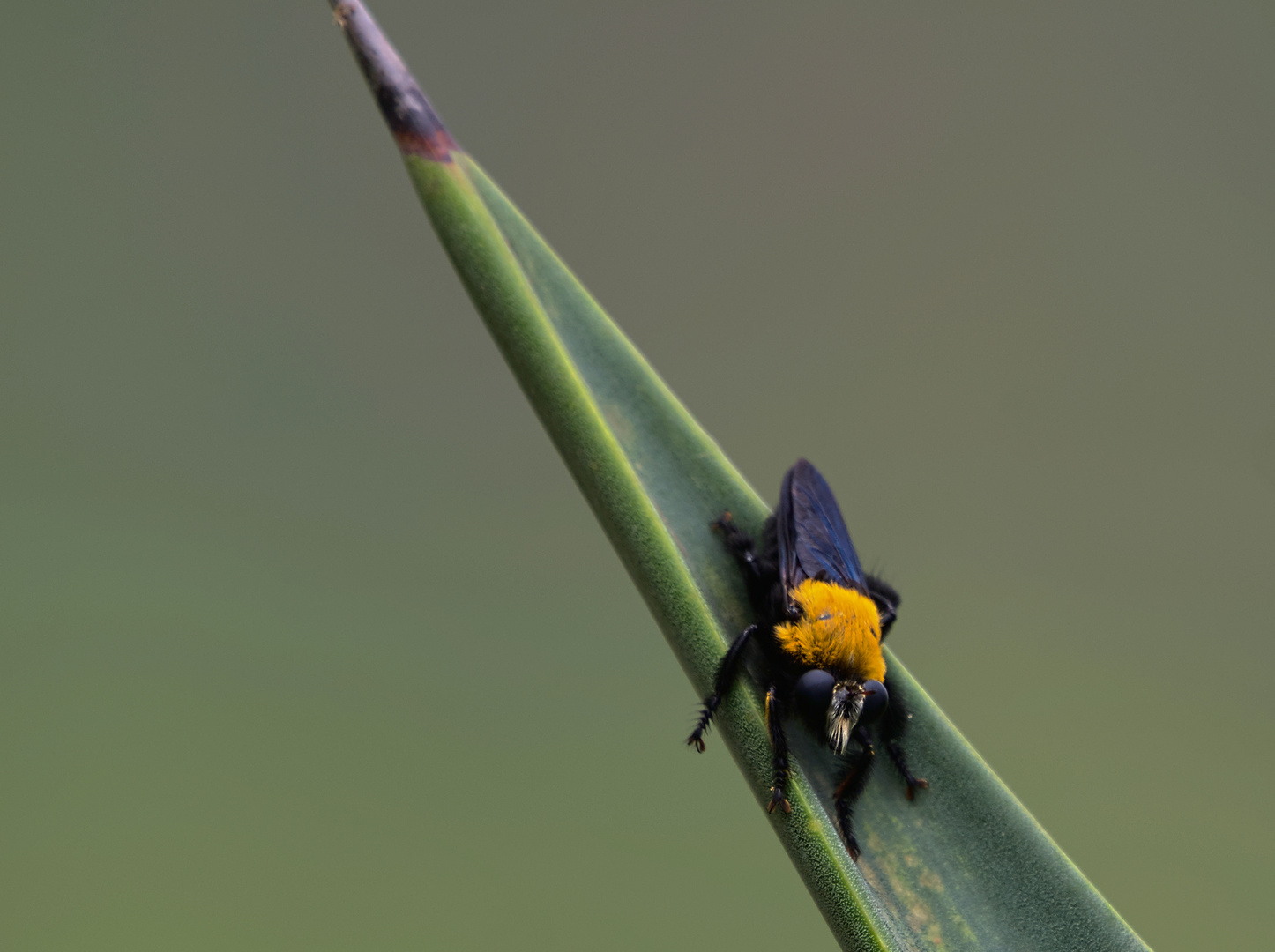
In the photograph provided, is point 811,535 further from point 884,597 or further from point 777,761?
point 777,761

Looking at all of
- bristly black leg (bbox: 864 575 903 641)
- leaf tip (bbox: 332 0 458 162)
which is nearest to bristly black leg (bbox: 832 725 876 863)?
bristly black leg (bbox: 864 575 903 641)

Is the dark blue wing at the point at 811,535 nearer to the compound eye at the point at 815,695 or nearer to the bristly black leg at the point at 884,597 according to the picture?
the bristly black leg at the point at 884,597

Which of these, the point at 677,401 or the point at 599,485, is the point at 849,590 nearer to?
the point at 677,401

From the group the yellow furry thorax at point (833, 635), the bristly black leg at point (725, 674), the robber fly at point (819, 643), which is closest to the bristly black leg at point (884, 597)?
the robber fly at point (819, 643)

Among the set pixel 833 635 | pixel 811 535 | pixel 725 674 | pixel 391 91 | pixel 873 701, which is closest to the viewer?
pixel 725 674

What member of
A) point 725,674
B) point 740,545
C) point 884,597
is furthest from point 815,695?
point 884,597
